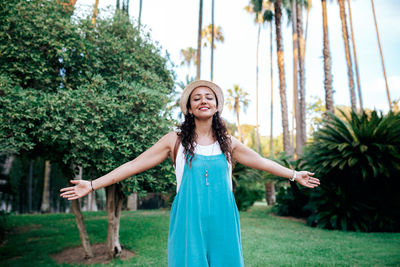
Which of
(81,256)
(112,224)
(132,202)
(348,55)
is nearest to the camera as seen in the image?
(112,224)

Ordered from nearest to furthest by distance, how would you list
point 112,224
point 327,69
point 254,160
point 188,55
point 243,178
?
1. point 254,160
2. point 112,224
3. point 243,178
4. point 327,69
5. point 188,55

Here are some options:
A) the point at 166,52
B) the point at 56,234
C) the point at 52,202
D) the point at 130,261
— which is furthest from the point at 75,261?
the point at 52,202

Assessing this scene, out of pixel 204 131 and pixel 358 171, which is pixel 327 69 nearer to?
pixel 358 171

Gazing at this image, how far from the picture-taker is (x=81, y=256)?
22.4ft

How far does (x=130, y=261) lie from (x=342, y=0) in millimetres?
19560

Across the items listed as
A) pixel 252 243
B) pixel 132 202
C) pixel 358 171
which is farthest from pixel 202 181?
pixel 132 202

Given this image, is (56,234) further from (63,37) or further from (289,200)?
(289,200)

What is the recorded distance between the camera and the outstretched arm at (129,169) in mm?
2486

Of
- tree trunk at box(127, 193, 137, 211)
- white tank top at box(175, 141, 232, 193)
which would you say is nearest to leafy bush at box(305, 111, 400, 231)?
white tank top at box(175, 141, 232, 193)

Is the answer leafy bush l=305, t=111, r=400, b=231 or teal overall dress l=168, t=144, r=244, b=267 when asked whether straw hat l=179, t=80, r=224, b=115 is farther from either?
leafy bush l=305, t=111, r=400, b=231

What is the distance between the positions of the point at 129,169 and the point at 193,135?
0.60 m

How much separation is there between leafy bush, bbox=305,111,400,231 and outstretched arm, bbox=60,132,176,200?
7.41 meters

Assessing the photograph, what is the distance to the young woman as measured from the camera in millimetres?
2242

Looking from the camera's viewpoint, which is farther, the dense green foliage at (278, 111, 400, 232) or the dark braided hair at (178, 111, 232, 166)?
the dense green foliage at (278, 111, 400, 232)
